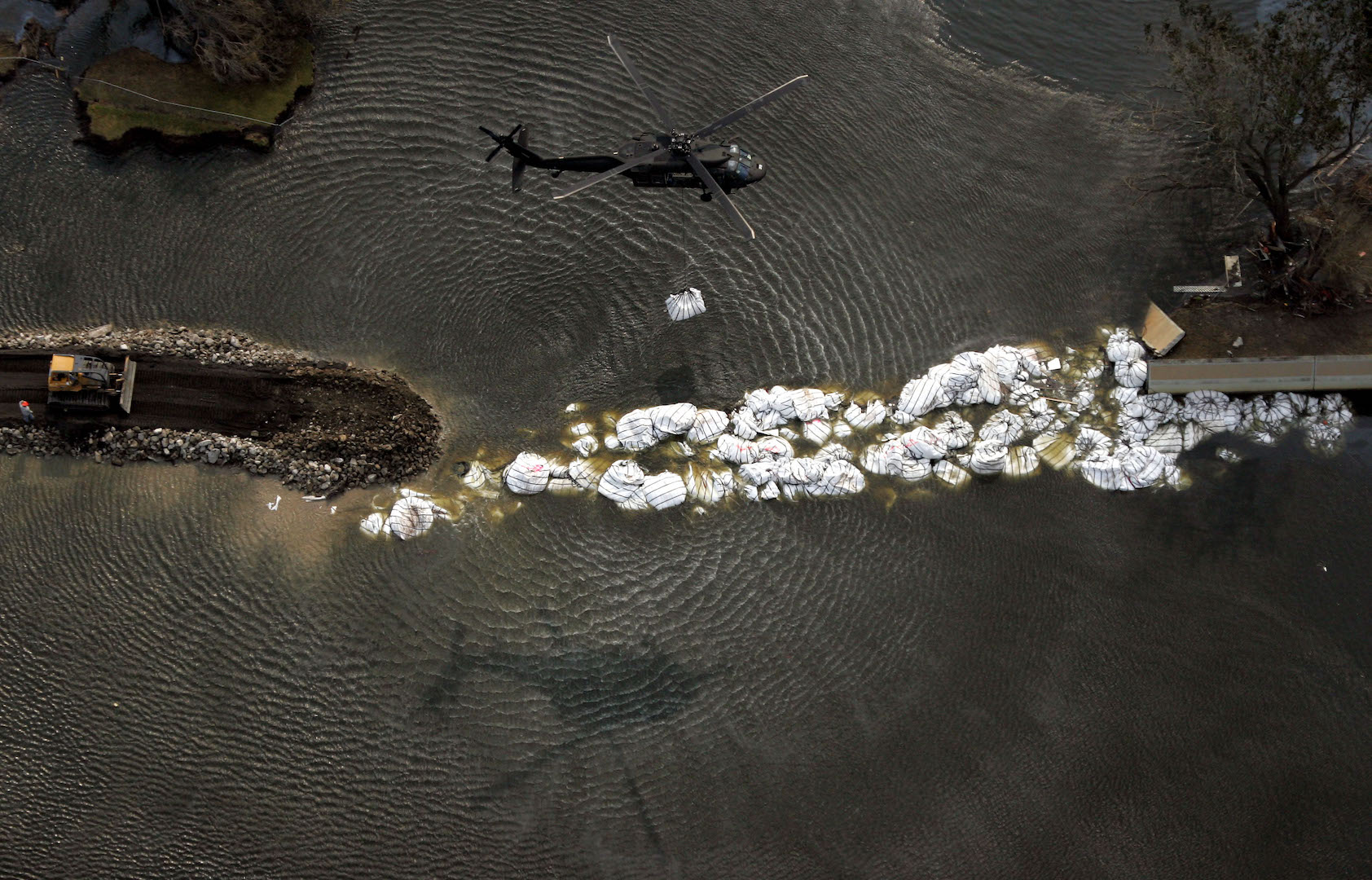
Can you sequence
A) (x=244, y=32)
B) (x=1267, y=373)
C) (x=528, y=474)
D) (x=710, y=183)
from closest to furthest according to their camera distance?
1. (x=710, y=183)
2. (x=1267, y=373)
3. (x=528, y=474)
4. (x=244, y=32)

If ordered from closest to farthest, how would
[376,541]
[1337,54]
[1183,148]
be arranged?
[1337,54]
[376,541]
[1183,148]

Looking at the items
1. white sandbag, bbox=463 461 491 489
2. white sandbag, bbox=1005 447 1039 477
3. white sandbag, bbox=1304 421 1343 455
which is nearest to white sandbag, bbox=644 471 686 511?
white sandbag, bbox=463 461 491 489

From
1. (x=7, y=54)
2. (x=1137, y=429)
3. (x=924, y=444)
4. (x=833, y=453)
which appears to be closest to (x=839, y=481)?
(x=833, y=453)

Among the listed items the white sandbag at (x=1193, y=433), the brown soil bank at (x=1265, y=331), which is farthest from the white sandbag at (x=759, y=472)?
the brown soil bank at (x=1265, y=331)

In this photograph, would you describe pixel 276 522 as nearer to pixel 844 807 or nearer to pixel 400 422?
pixel 400 422

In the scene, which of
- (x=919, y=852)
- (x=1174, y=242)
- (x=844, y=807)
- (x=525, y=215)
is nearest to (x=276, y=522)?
(x=525, y=215)

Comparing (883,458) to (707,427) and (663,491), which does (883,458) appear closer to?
(707,427)

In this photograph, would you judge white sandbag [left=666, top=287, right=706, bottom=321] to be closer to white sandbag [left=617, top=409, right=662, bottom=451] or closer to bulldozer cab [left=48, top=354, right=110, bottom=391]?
white sandbag [left=617, top=409, right=662, bottom=451]

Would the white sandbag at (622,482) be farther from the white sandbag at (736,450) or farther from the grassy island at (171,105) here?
the grassy island at (171,105)
